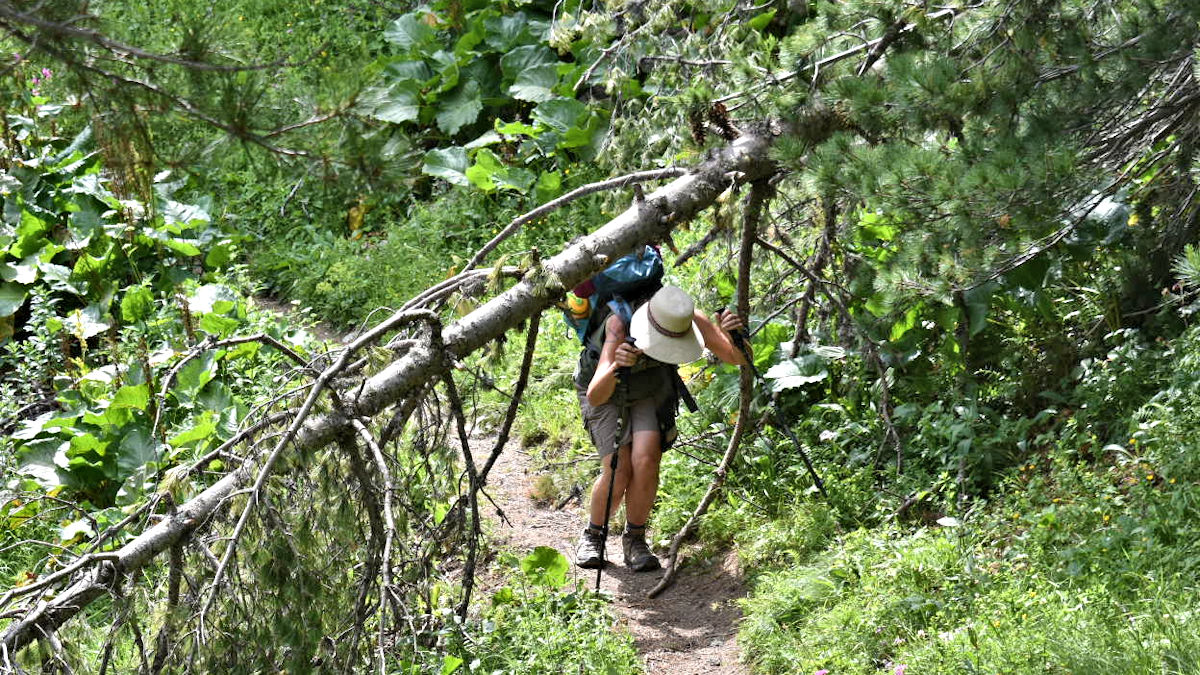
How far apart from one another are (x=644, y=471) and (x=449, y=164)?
6.01 meters

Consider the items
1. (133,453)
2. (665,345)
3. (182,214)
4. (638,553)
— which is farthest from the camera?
(182,214)

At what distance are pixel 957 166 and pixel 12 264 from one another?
7.79 meters

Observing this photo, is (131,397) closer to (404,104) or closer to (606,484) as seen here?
(606,484)

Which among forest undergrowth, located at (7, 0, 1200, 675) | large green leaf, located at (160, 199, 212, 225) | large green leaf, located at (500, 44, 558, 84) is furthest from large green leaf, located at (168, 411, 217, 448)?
large green leaf, located at (500, 44, 558, 84)

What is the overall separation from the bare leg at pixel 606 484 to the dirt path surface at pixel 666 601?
344 millimetres

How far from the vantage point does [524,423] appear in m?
8.60

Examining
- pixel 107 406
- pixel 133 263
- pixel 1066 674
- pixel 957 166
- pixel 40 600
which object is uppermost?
pixel 133 263

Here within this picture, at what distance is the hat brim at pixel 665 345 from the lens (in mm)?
5660

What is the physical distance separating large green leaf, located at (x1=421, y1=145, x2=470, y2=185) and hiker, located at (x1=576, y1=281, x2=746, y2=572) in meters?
5.46

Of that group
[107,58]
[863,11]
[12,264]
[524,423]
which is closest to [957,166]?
[863,11]

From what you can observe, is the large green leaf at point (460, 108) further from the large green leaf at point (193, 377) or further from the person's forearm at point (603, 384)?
the person's forearm at point (603, 384)

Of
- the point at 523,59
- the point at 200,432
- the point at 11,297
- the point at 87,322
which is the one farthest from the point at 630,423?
the point at 523,59

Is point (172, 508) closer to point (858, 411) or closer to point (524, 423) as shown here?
point (858, 411)

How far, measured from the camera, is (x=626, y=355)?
18.7ft
